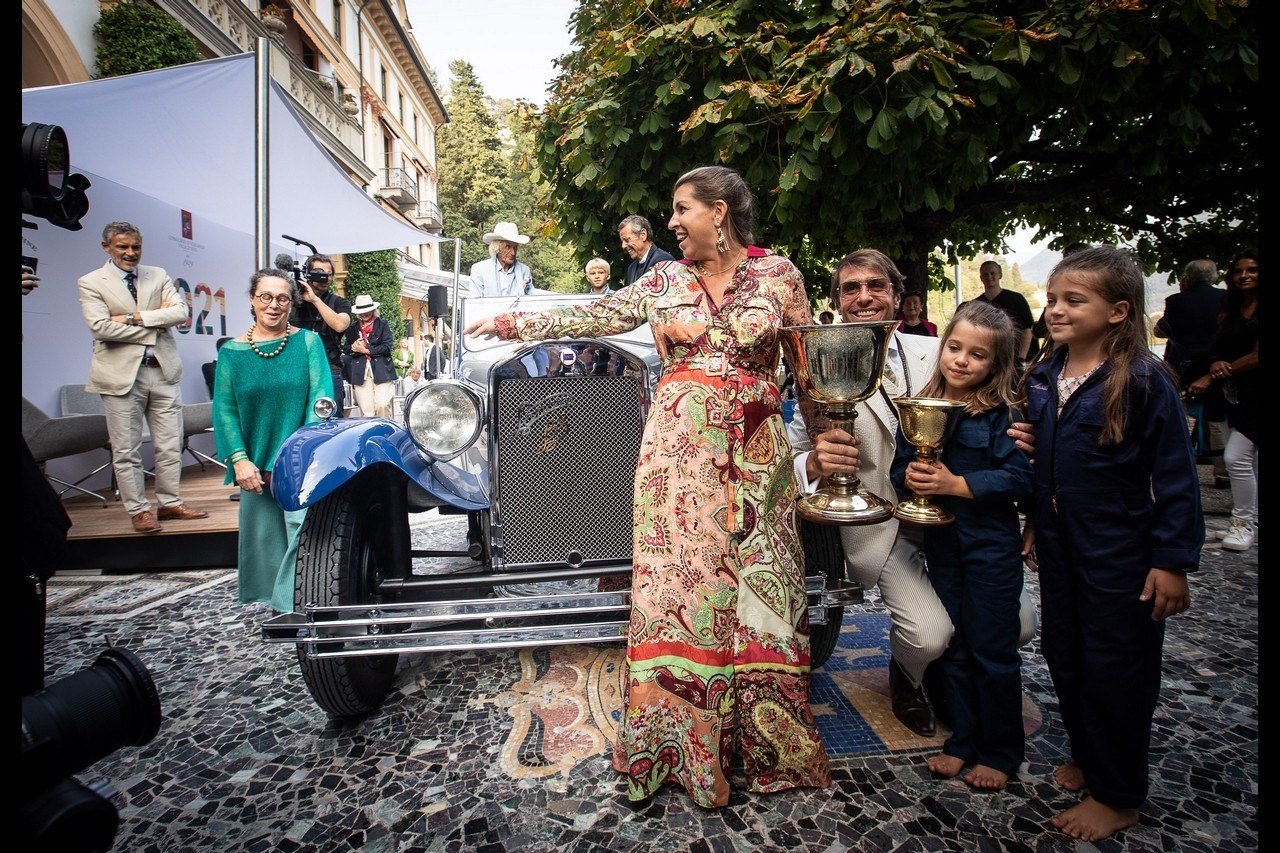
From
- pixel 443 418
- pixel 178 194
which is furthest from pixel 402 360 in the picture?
pixel 443 418

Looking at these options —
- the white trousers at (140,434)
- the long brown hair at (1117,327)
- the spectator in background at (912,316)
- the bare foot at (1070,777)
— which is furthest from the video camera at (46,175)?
the spectator in background at (912,316)

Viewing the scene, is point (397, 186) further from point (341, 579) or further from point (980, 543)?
point (980, 543)

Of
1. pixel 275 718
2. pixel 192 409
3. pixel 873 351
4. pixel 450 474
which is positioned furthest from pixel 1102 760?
pixel 192 409

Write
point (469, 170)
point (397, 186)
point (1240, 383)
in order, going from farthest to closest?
point (469, 170), point (397, 186), point (1240, 383)

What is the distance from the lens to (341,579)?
7.48 ft

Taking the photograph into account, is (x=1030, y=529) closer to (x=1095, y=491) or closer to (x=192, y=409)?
(x=1095, y=491)

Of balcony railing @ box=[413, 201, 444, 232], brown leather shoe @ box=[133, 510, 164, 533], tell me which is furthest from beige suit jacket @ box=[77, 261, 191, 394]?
balcony railing @ box=[413, 201, 444, 232]

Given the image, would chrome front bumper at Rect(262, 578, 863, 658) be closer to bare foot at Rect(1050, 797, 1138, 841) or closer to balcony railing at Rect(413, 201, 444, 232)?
bare foot at Rect(1050, 797, 1138, 841)

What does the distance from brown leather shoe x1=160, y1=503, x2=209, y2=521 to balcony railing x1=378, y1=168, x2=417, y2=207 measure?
21559 mm

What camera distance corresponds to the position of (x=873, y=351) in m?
1.86

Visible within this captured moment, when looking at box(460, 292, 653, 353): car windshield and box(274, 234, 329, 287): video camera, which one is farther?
box(274, 234, 329, 287): video camera

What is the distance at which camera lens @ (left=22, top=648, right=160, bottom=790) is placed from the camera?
0.97m

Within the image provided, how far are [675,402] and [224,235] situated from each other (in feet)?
28.4

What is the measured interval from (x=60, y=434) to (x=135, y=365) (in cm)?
113
